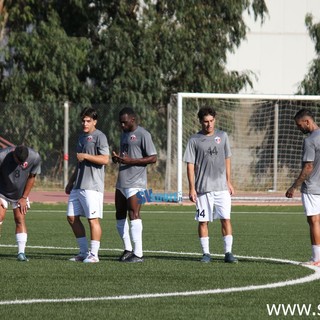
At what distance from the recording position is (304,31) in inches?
1914

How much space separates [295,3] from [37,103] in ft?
49.1

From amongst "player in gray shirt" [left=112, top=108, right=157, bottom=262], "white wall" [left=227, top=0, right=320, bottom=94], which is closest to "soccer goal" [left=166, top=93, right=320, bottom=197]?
"white wall" [left=227, top=0, right=320, bottom=94]

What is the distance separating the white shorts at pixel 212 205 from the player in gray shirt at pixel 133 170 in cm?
78

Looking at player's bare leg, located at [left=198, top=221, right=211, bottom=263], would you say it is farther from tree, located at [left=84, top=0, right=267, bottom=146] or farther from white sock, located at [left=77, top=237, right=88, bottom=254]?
tree, located at [left=84, top=0, right=267, bottom=146]

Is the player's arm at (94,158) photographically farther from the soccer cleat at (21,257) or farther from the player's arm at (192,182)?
the soccer cleat at (21,257)

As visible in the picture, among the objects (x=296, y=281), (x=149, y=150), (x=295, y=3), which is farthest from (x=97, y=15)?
(x=296, y=281)

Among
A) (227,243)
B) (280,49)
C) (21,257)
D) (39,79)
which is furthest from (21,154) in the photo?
(280,49)

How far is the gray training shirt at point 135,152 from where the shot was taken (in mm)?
15617

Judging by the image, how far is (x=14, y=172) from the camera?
606 inches

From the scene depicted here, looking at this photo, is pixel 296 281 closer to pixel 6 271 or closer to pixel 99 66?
pixel 6 271

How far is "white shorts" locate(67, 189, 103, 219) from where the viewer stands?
15391mm

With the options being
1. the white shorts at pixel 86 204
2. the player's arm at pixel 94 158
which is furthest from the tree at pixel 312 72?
the player's arm at pixel 94 158

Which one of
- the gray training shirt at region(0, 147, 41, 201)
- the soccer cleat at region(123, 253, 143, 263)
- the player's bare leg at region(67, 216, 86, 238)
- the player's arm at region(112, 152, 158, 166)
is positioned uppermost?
the player's arm at region(112, 152, 158, 166)

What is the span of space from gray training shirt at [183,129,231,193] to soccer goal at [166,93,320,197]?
1950 cm
